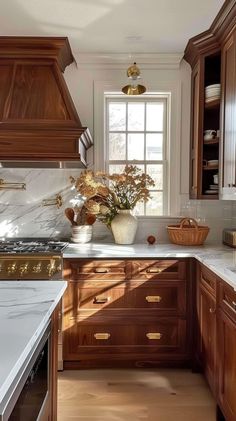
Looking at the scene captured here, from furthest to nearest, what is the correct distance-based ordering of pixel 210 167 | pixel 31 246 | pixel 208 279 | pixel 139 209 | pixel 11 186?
pixel 139 209, pixel 11 186, pixel 210 167, pixel 31 246, pixel 208 279

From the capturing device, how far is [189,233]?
299cm

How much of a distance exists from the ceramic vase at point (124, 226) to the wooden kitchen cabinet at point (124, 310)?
16.2 inches

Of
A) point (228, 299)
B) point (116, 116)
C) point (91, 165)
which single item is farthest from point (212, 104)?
point (228, 299)

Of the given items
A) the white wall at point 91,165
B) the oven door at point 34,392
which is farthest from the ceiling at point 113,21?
the oven door at point 34,392

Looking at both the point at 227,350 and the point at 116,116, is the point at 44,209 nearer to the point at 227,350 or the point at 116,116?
the point at 116,116

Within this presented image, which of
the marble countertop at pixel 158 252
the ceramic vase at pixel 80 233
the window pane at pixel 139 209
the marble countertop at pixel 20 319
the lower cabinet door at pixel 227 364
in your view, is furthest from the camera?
the window pane at pixel 139 209

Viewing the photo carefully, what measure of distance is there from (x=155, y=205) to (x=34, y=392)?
2458 mm

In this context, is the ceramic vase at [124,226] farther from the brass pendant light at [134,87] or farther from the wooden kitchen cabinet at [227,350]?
the wooden kitchen cabinet at [227,350]

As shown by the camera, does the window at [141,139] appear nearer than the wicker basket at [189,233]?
No

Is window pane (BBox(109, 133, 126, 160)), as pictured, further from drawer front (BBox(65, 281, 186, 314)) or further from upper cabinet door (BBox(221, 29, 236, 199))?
drawer front (BBox(65, 281, 186, 314))

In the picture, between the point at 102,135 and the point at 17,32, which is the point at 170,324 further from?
the point at 17,32

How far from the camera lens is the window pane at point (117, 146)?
3396 millimetres

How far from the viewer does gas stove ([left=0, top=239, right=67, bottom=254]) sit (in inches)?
104

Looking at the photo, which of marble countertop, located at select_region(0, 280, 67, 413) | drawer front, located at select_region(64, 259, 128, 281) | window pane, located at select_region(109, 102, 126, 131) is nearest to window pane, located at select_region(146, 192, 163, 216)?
window pane, located at select_region(109, 102, 126, 131)
